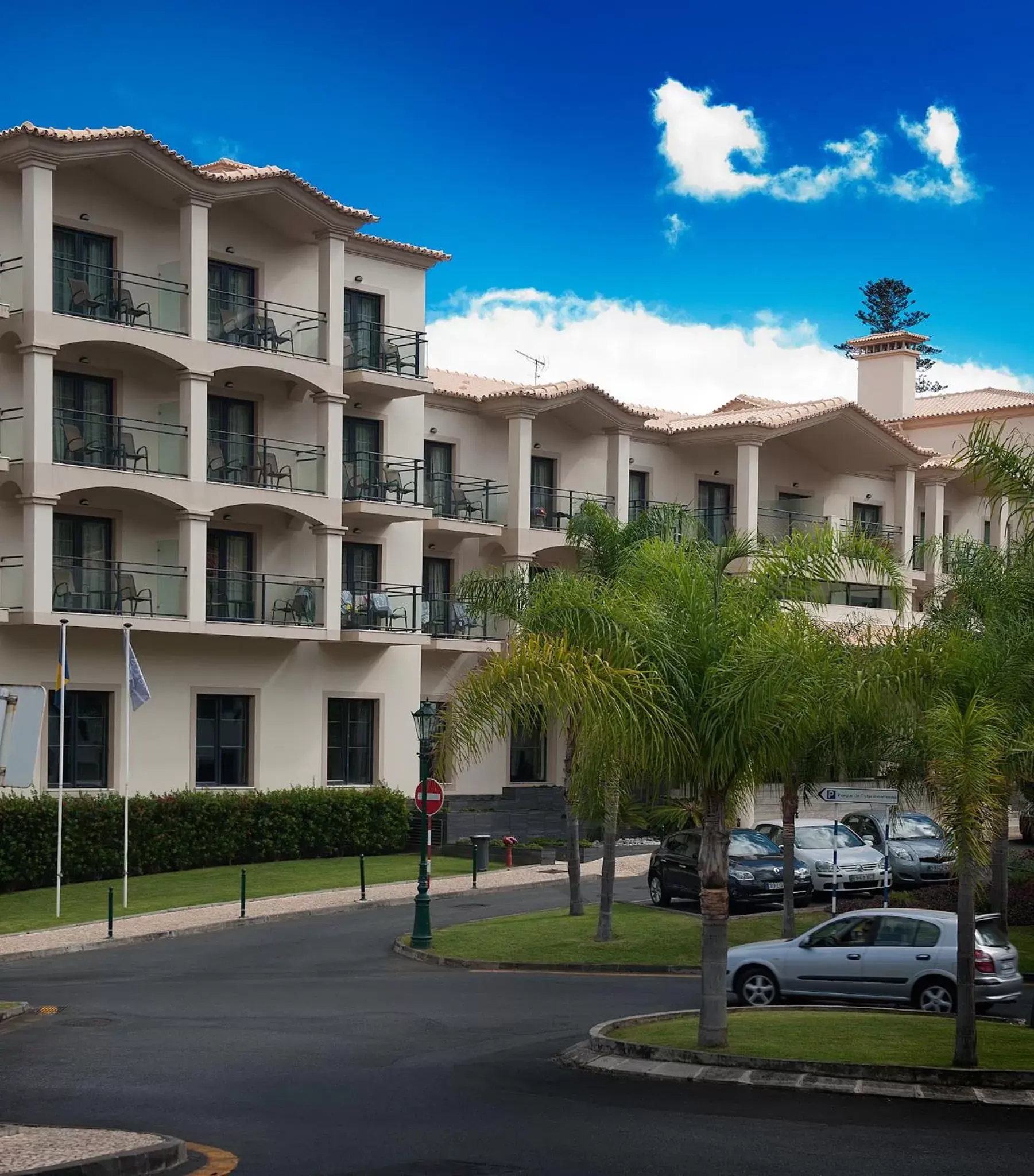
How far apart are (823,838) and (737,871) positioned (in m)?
3.13

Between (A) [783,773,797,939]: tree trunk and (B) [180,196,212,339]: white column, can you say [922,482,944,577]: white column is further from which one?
(A) [783,773,797,939]: tree trunk

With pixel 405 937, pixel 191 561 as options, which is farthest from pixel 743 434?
pixel 405 937

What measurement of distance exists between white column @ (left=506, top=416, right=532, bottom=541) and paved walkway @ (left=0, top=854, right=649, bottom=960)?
35.1ft

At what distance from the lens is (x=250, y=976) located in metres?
23.4

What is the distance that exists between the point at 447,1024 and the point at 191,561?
20.2 m

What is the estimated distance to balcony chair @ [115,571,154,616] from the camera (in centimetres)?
3569

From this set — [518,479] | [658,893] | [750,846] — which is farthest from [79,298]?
[750,846]

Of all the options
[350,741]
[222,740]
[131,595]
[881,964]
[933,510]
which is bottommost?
[881,964]

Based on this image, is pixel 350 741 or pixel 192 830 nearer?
pixel 192 830

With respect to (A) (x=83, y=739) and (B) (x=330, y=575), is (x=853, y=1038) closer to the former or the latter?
(A) (x=83, y=739)

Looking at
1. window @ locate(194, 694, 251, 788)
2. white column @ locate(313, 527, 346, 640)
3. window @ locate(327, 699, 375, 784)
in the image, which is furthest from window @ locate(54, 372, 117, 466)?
window @ locate(327, 699, 375, 784)

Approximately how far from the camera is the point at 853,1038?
16.4 meters

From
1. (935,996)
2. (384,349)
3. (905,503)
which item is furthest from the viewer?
(905,503)

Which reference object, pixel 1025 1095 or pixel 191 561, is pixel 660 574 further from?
pixel 191 561
